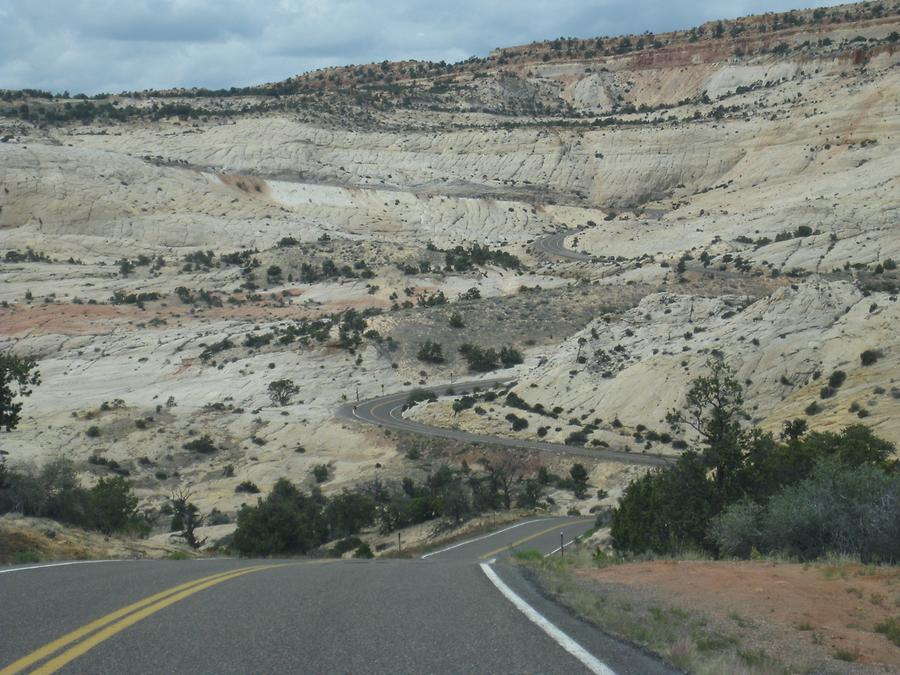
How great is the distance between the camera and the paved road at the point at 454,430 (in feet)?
150

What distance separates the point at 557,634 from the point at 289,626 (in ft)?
6.92

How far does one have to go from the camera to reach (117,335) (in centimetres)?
7994

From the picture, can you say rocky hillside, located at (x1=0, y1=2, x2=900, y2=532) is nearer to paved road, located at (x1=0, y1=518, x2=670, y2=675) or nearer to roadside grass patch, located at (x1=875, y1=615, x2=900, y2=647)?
roadside grass patch, located at (x1=875, y1=615, x2=900, y2=647)

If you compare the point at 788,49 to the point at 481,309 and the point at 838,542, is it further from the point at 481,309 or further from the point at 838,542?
the point at 838,542

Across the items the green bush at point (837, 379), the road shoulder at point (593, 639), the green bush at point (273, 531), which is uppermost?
the green bush at point (837, 379)

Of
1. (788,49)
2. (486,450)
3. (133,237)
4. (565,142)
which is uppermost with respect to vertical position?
(788,49)

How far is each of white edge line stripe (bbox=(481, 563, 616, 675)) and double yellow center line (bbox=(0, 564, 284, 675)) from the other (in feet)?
10.1

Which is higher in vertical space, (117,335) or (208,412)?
(117,335)

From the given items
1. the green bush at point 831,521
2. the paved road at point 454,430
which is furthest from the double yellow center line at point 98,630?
the paved road at point 454,430

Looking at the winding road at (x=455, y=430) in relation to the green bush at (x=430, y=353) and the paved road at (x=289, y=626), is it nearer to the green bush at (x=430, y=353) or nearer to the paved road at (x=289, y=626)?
the green bush at (x=430, y=353)

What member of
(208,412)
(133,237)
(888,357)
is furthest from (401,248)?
(888,357)

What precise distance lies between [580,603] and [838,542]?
6.18 meters

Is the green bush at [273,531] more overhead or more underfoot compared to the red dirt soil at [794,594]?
more overhead

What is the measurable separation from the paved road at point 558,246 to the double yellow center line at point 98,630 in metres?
89.1
